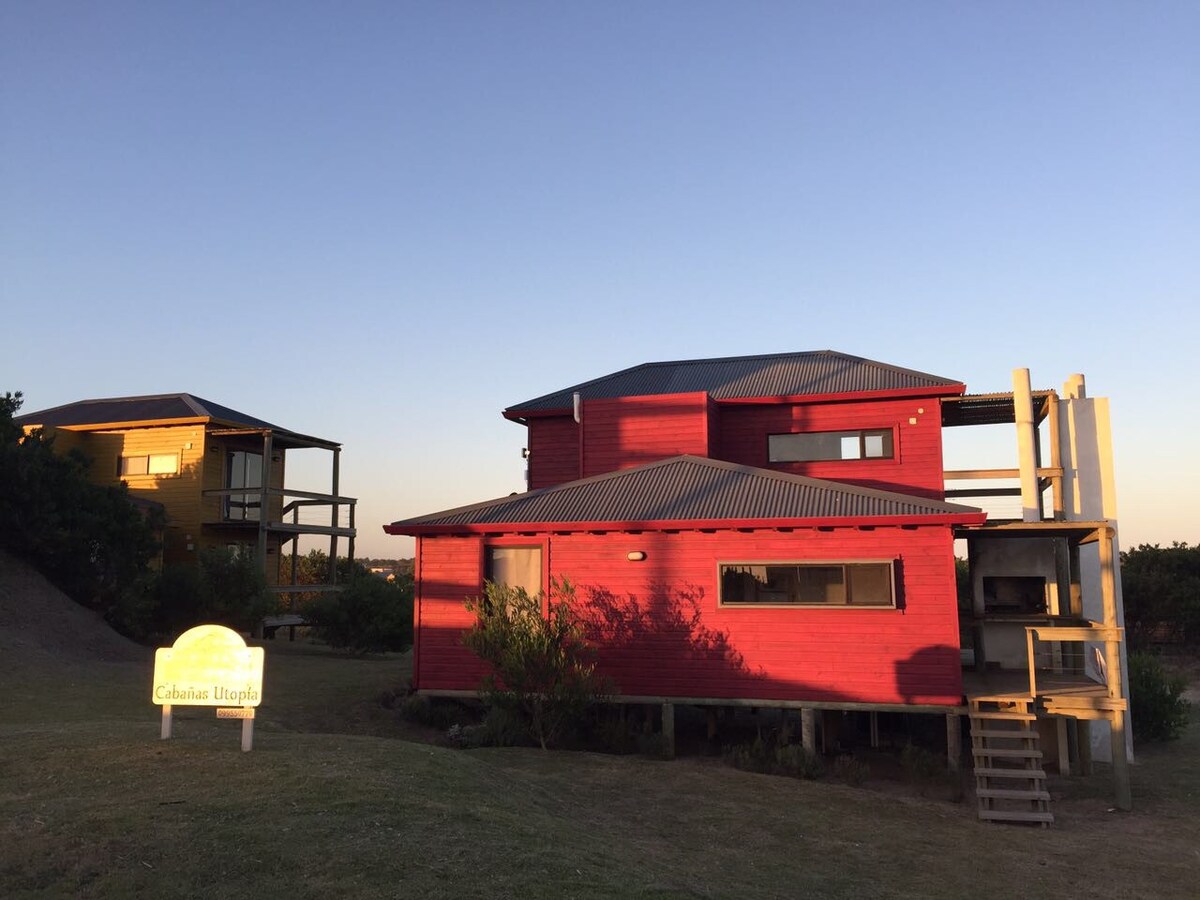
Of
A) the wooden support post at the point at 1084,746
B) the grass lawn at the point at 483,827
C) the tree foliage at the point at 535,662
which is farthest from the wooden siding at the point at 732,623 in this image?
the wooden support post at the point at 1084,746

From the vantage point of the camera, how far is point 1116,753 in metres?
13.8

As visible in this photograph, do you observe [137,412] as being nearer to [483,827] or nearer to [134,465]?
[134,465]

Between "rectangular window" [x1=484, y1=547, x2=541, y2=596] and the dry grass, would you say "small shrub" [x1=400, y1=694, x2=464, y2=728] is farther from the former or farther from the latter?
"rectangular window" [x1=484, y1=547, x2=541, y2=596]

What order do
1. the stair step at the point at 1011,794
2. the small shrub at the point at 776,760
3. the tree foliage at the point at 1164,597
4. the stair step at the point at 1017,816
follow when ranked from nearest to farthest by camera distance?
the stair step at the point at 1017,816 < the stair step at the point at 1011,794 < the small shrub at the point at 776,760 < the tree foliage at the point at 1164,597

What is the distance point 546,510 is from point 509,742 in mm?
4269

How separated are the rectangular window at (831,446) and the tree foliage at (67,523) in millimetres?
17699

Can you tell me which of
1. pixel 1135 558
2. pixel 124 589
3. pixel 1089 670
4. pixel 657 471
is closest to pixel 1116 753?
pixel 1089 670

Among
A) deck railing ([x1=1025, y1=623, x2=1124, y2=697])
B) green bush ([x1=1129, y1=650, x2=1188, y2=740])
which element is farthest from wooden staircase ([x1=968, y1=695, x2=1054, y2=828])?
green bush ([x1=1129, y1=650, x2=1188, y2=740])

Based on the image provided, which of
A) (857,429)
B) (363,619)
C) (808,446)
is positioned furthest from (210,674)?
(363,619)

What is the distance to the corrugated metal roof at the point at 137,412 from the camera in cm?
3228

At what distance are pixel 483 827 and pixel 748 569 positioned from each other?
8.67 meters

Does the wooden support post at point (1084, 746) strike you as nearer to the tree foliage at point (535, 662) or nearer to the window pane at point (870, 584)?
the window pane at point (870, 584)

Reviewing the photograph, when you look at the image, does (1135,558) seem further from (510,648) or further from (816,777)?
(510,648)

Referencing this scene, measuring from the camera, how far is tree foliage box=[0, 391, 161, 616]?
2334 centimetres
